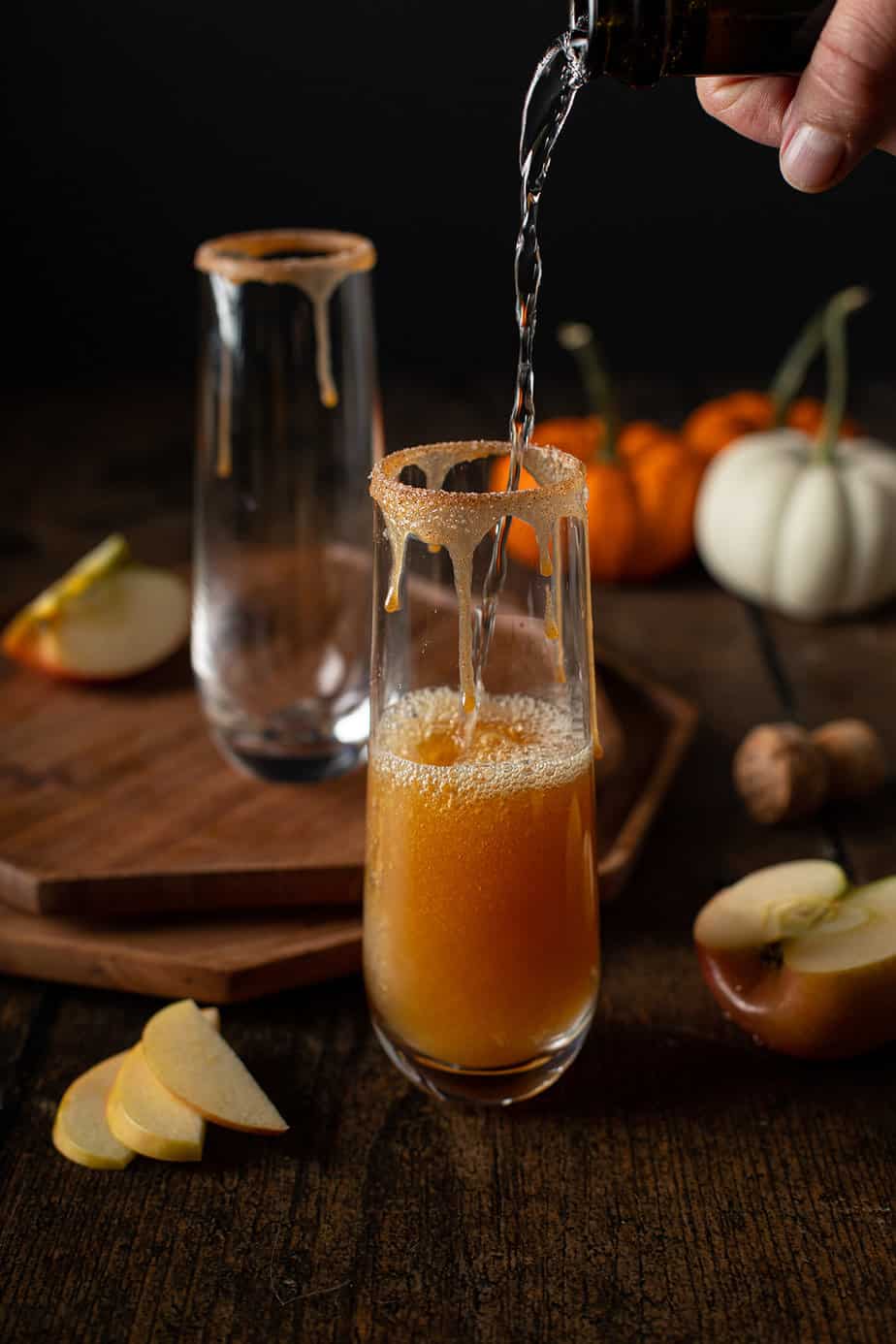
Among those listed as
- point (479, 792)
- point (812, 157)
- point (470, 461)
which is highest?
point (812, 157)

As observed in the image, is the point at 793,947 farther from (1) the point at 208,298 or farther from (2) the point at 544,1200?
(1) the point at 208,298

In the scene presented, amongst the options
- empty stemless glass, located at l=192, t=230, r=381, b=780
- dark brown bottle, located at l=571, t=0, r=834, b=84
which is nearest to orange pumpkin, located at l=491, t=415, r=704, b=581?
empty stemless glass, located at l=192, t=230, r=381, b=780

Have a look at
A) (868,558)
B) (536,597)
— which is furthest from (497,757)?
(868,558)

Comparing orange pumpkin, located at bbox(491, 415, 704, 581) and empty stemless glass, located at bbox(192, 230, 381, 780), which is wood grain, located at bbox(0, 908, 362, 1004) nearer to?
empty stemless glass, located at bbox(192, 230, 381, 780)

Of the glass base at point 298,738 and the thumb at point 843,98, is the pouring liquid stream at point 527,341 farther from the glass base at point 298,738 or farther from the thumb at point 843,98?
the glass base at point 298,738

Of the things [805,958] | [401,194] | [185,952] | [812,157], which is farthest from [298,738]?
[401,194]

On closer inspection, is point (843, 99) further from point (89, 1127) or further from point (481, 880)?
point (89, 1127)

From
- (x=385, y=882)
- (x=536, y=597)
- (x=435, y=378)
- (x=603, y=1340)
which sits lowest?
(x=435, y=378)
